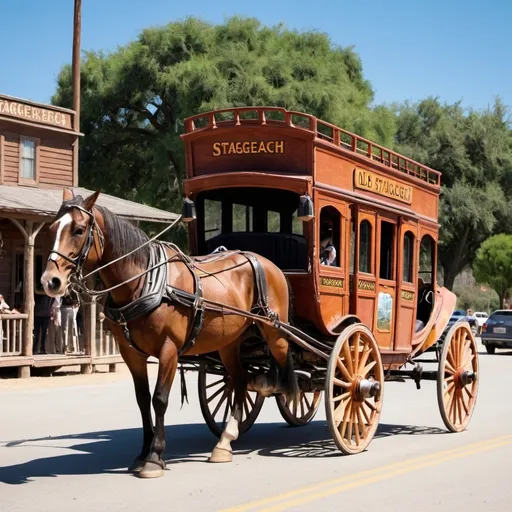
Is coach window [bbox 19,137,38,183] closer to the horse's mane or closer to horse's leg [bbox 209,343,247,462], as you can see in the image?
horse's leg [bbox 209,343,247,462]

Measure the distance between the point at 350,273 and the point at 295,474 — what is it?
8.95ft

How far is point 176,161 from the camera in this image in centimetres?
3881

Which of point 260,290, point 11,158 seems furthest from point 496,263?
point 260,290

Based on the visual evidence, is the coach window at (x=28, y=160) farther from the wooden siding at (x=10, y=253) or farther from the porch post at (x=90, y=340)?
the porch post at (x=90, y=340)

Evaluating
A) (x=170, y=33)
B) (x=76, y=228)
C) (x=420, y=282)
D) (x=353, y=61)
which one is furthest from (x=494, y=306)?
(x=76, y=228)

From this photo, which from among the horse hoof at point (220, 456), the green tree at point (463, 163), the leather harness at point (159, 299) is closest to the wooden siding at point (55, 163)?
the leather harness at point (159, 299)

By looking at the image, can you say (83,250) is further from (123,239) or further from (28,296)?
(28,296)

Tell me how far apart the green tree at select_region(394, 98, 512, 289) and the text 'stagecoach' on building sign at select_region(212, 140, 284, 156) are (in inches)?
1586

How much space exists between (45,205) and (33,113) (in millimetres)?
6819

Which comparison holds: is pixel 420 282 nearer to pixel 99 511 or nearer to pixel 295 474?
pixel 295 474

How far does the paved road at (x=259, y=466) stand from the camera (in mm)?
6914

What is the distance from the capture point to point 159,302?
7.82 metres

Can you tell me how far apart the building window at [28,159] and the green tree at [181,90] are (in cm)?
1172

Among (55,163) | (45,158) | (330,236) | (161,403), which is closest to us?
(161,403)
